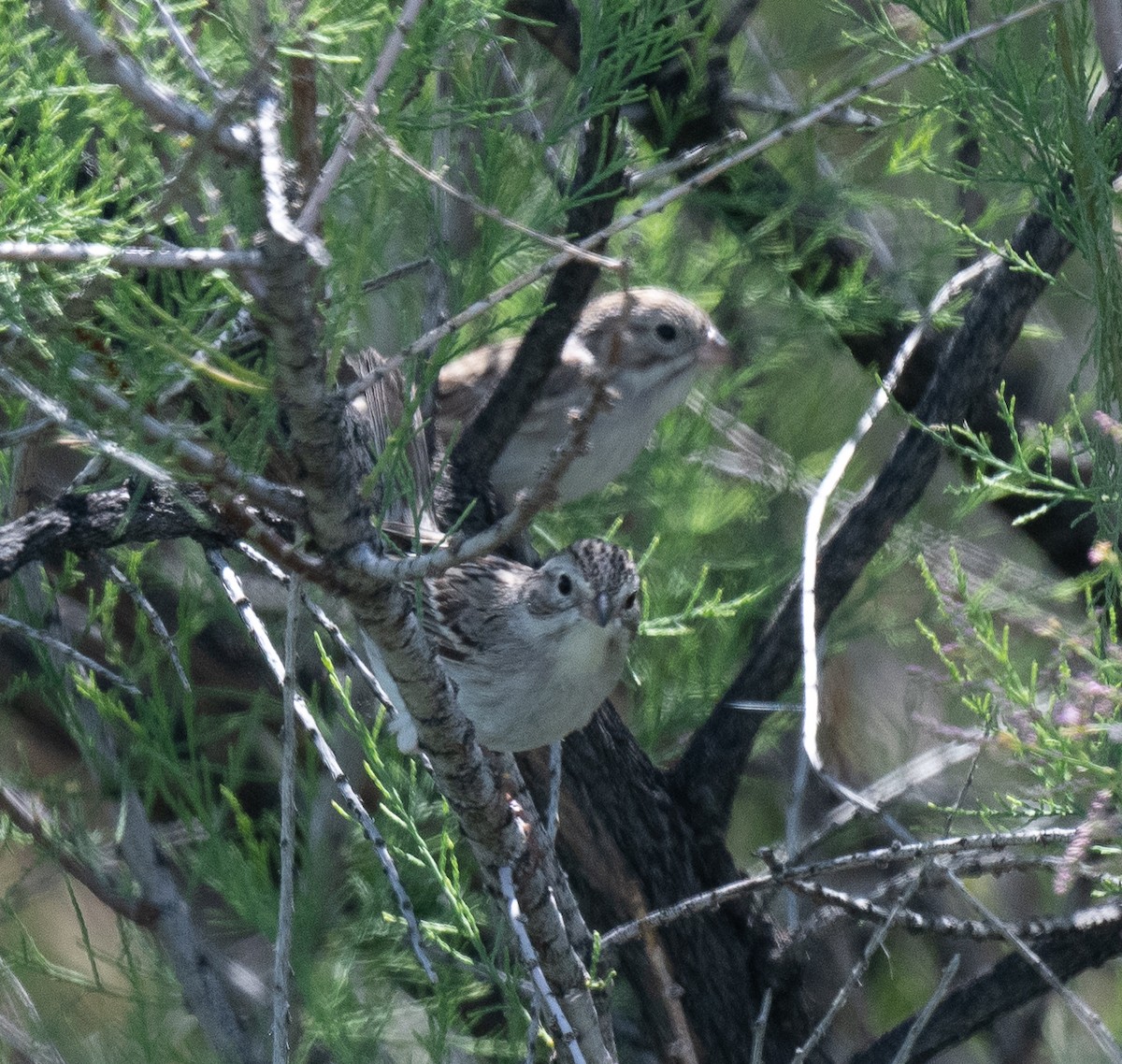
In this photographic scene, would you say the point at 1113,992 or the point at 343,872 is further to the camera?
the point at 1113,992

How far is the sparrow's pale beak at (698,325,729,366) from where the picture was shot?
4547 mm

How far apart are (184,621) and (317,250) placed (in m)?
2.65

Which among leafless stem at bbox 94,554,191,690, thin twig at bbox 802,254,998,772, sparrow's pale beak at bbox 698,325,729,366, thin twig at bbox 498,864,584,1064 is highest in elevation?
leafless stem at bbox 94,554,191,690

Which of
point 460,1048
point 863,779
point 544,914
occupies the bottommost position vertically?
point 863,779

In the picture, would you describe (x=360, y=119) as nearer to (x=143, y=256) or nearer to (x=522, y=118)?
(x=143, y=256)

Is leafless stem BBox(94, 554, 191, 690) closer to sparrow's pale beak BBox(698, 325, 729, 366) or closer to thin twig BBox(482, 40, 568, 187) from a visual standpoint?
thin twig BBox(482, 40, 568, 187)

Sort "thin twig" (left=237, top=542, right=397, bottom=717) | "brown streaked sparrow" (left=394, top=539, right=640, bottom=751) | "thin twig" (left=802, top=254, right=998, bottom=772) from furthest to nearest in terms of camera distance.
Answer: "brown streaked sparrow" (left=394, top=539, right=640, bottom=751) < "thin twig" (left=237, top=542, right=397, bottom=717) < "thin twig" (left=802, top=254, right=998, bottom=772)

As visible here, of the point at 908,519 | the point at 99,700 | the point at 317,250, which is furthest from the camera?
the point at 908,519

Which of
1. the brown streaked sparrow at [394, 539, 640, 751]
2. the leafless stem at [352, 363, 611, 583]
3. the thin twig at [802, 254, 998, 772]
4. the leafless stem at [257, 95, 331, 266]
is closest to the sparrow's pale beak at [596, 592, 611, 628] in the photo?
the brown streaked sparrow at [394, 539, 640, 751]

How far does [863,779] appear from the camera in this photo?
570 centimetres

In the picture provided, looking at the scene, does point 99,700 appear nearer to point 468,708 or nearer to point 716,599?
point 468,708

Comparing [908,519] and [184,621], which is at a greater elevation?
[184,621]

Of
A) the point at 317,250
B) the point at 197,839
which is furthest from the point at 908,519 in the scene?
the point at 317,250

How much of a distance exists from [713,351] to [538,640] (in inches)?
50.2
